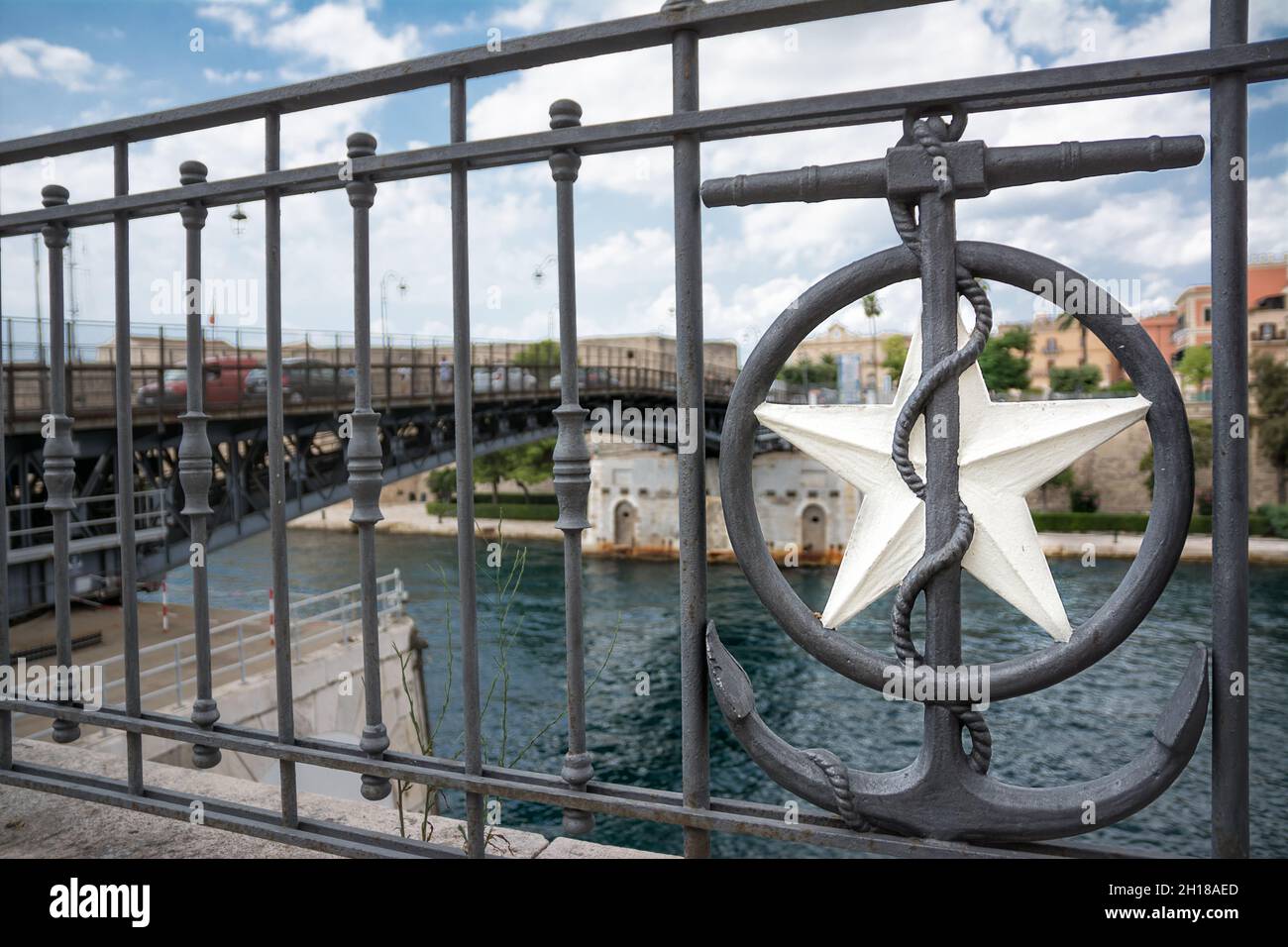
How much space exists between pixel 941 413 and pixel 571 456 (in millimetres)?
684

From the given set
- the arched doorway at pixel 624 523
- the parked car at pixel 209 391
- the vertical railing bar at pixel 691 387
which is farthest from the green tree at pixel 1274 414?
the vertical railing bar at pixel 691 387

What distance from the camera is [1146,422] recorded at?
5.31ft

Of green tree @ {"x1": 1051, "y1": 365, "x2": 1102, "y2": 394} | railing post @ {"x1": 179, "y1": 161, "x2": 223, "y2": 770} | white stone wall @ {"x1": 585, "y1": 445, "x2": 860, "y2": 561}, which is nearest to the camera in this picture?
railing post @ {"x1": 179, "y1": 161, "x2": 223, "y2": 770}

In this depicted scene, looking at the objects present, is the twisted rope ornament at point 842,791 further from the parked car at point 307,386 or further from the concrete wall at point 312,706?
the parked car at point 307,386

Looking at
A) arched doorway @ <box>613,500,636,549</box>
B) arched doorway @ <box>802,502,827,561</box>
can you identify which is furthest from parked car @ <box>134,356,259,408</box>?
arched doorway @ <box>802,502,827,561</box>

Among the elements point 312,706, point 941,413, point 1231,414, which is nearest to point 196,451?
point 941,413

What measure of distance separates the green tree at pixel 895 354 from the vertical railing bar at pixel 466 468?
146ft

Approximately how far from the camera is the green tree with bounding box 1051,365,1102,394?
4200 cm

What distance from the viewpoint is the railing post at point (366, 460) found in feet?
6.67

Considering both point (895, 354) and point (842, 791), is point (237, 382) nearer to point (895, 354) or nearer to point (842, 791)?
point (842, 791)

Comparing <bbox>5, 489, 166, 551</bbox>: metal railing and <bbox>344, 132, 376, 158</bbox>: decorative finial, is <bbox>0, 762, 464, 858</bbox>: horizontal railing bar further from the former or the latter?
<bbox>5, 489, 166, 551</bbox>: metal railing

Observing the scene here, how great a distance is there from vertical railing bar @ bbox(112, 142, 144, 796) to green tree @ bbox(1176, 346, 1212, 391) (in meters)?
40.4
